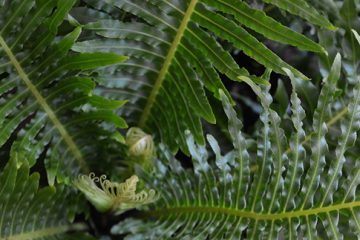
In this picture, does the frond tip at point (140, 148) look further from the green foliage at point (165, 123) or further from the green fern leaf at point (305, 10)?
the green fern leaf at point (305, 10)

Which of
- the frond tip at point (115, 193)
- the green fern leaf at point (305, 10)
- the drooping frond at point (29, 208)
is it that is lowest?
the drooping frond at point (29, 208)

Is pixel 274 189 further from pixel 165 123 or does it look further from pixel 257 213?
pixel 165 123

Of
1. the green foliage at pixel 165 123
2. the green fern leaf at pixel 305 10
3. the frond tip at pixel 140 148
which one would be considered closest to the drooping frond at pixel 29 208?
the green foliage at pixel 165 123

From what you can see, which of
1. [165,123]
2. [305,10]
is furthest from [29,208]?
[305,10]

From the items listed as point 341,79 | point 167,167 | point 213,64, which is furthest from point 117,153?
point 341,79

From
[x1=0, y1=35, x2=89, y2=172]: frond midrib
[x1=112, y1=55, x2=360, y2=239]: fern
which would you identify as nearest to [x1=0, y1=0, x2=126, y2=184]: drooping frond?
[x1=0, y1=35, x2=89, y2=172]: frond midrib

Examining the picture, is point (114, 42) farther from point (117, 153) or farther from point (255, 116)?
point (255, 116)
